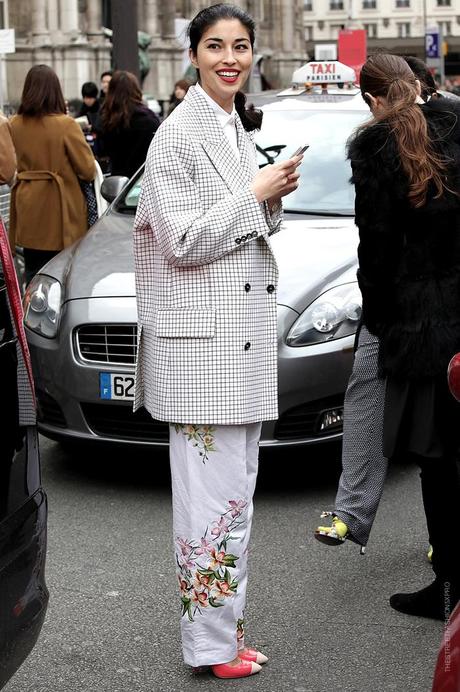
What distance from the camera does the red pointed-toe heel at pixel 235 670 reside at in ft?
13.5

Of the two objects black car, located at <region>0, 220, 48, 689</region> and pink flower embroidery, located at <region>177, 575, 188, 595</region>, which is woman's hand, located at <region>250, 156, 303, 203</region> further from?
pink flower embroidery, located at <region>177, 575, 188, 595</region>

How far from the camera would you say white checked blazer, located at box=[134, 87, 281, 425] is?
387 centimetres

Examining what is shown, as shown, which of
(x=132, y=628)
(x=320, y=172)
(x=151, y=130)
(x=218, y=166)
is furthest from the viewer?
(x=151, y=130)

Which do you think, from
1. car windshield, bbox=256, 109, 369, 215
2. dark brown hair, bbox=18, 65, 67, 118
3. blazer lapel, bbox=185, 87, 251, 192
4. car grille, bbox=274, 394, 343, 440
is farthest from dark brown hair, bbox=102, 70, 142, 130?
blazer lapel, bbox=185, 87, 251, 192

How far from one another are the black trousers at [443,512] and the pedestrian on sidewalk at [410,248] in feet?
0.19

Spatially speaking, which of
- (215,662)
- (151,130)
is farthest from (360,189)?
(151,130)

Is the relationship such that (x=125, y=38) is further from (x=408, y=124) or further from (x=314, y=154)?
(x=408, y=124)

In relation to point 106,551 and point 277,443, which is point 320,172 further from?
point 106,551

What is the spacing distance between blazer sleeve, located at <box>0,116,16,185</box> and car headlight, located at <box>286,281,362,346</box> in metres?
2.14

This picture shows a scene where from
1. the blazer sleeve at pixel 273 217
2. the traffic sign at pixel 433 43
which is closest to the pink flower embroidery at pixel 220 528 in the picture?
the blazer sleeve at pixel 273 217

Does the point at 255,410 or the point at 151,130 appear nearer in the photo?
the point at 255,410

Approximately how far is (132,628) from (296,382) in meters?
1.62

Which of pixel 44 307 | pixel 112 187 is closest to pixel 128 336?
pixel 44 307

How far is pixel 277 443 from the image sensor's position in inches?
232
